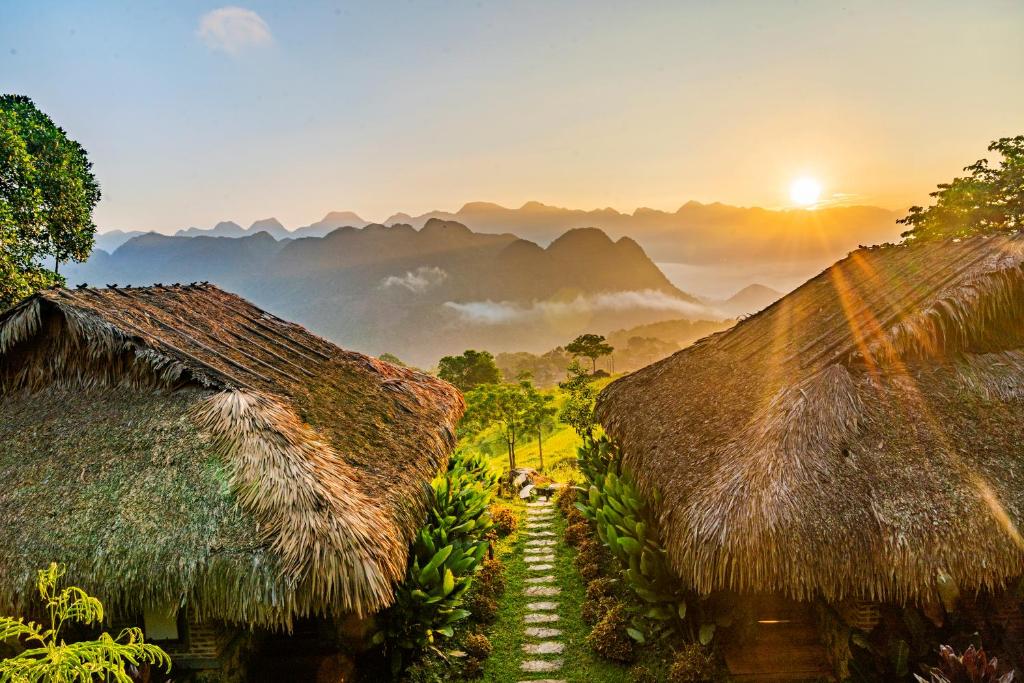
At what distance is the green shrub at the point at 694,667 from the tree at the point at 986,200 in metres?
18.8

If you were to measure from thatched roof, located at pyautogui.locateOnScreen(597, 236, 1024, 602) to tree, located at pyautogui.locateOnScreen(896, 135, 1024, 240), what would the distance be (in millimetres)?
14688

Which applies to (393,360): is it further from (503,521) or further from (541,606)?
(541,606)

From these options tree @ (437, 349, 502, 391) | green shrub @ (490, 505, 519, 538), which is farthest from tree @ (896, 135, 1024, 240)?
tree @ (437, 349, 502, 391)

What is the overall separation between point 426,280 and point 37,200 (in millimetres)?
146022

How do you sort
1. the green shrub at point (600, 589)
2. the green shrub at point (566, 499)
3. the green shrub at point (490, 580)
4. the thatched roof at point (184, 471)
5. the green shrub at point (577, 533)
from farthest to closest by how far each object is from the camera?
the green shrub at point (566, 499) < the green shrub at point (577, 533) < the green shrub at point (490, 580) < the green shrub at point (600, 589) < the thatched roof at point (184, 471)

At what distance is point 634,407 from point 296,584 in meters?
6.99

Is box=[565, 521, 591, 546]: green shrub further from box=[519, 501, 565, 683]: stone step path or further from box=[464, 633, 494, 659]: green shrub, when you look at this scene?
box=[464, 633, 494, 659]: green shrub

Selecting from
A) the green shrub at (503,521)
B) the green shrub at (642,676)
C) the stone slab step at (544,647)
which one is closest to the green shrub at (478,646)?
the stone slab step at (544,647)

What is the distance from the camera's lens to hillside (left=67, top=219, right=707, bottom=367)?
14412 cm

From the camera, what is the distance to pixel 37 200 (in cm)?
1321

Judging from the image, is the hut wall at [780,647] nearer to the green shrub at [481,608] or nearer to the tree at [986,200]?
the green shrub at [481,608]

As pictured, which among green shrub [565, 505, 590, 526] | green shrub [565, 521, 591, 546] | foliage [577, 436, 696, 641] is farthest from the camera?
green shrub [565, 505, 590, 526]

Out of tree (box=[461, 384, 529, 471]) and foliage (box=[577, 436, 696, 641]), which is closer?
foliage (box=[577, 436, 696, 641])

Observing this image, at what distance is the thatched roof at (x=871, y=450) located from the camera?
5363mm
